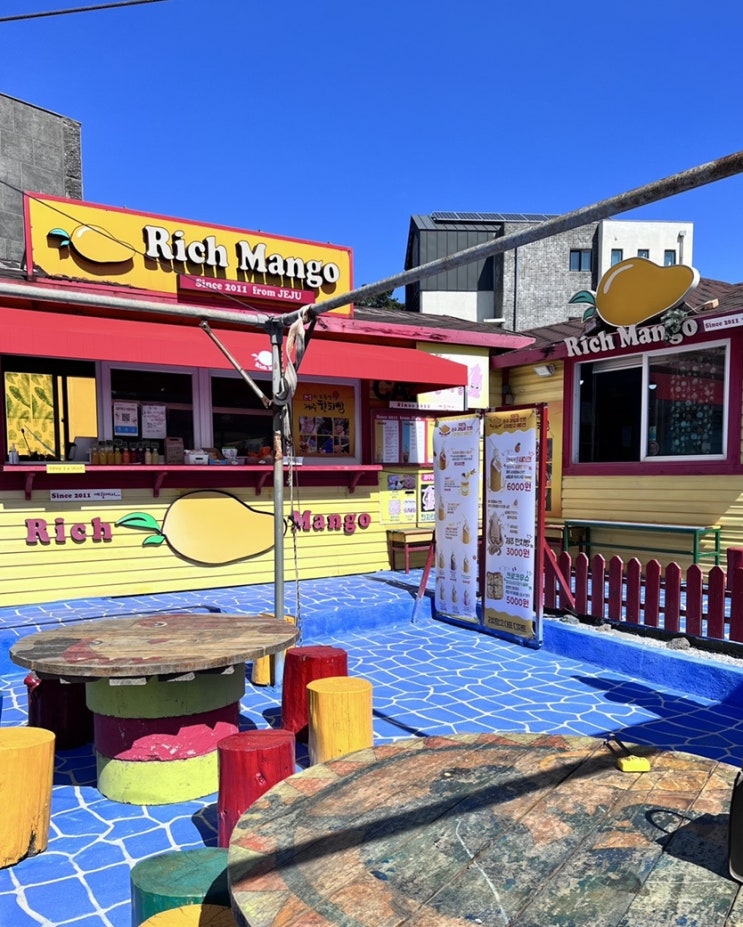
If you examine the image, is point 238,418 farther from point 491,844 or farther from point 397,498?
point 491,844

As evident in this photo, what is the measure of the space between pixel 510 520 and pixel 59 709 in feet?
13.7

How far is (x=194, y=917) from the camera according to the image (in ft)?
6.22

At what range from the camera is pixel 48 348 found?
243 inches

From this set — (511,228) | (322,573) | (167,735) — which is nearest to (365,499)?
(322,573)

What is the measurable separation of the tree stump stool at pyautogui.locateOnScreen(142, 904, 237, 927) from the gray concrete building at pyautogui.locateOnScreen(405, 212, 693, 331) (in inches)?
1109

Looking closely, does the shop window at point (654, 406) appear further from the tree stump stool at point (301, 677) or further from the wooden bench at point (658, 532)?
the tree stump stool at point (301, 677)

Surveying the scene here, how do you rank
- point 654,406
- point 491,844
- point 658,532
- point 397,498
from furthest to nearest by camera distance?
1. point 397,498
2. point 654,406
3. point 658,532
4. point 491,844

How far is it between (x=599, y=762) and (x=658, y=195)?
216 centimetres

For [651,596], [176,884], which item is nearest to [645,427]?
[651,596]

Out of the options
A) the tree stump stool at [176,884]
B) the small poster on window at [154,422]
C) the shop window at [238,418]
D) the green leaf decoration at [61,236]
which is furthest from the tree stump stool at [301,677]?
the green leaf decoration at [61,236]

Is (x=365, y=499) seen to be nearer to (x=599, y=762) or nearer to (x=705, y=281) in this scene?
(x=705, y=281)

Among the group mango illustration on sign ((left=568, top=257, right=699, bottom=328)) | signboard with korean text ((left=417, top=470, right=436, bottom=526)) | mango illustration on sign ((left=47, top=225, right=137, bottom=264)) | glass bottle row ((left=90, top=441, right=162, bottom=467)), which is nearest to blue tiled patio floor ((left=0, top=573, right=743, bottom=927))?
signboard with korean text ((left=417, top=470, right=436, bottom=526))

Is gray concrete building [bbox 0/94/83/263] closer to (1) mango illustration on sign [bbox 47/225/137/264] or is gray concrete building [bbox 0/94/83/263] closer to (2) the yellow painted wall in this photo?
(1) mango illustration on sign [bbox 47/225/137/264]

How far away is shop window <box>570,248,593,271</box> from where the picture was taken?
30.9 meters
